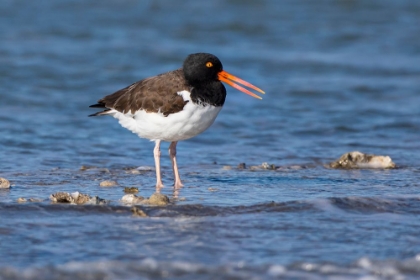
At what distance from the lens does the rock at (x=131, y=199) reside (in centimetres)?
→ 641

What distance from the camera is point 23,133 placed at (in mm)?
10055

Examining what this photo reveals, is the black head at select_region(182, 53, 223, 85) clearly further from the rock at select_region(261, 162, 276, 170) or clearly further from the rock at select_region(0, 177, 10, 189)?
the rock at select_region(0, 177, 10, 189)


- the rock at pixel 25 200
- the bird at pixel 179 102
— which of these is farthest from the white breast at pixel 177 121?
the rock at pixel 25 200

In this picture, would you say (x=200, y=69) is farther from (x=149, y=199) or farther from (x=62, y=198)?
(x=62, y=198)

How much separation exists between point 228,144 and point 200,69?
2.96m

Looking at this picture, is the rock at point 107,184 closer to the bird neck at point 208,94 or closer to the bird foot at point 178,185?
the bird foot at point 178,185

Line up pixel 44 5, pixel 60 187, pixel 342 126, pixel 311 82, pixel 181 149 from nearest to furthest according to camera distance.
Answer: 1. pixel 60 187
2. pixel 181 149
3. pixel 342 126
4. pixel 311 82
5. pixel 44 5

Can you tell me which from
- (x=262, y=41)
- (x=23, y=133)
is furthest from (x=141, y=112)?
(x=262, y=41)

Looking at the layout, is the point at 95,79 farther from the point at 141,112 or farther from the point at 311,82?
the point at 141,112

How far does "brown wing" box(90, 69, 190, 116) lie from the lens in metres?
7.06

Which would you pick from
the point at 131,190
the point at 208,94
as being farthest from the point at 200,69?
the point at 131,190

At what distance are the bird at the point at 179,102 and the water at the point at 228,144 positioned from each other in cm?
57

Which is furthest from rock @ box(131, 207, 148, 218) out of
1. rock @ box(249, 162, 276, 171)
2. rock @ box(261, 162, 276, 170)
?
rock @ box(261, 162, 276, 170)

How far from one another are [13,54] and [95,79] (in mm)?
2546
